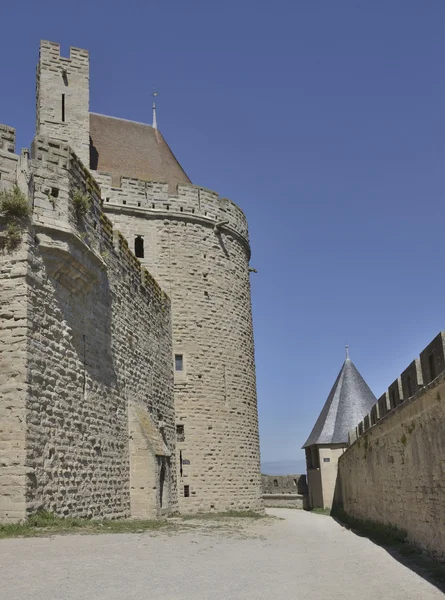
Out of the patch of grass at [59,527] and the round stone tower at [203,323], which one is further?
the round stone tower at [203,323]

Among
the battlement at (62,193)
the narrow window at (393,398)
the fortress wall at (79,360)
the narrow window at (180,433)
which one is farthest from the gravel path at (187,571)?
the narrow window at (180,433)

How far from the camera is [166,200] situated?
18297 mm

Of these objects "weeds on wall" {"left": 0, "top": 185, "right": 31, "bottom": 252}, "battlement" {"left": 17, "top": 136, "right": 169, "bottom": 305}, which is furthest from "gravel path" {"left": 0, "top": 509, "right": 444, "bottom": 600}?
"battlement" {"left": 17, "top": 136, "right": 169, "bottom": 305}

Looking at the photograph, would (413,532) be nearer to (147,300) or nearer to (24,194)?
(24,194)

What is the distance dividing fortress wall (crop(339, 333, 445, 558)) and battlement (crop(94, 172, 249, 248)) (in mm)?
8201

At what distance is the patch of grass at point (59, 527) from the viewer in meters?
7.46

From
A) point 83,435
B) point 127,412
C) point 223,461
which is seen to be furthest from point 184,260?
point 83,435

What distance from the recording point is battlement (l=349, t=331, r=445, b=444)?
6969 mm

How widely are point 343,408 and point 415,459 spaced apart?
20442 mm

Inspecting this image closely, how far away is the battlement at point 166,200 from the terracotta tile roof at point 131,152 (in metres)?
0.46

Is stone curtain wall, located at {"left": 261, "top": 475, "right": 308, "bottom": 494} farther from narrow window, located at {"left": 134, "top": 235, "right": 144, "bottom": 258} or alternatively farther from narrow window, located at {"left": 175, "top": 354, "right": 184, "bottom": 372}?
narrow window, located at {"left": 134, "top": 235, "right": 144, "bottom": 258}

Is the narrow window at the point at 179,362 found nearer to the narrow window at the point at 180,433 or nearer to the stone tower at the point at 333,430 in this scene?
the narrow window at the point at 180,433

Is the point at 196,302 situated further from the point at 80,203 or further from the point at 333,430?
the point at 333,430

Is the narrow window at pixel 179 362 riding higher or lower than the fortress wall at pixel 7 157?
lower
